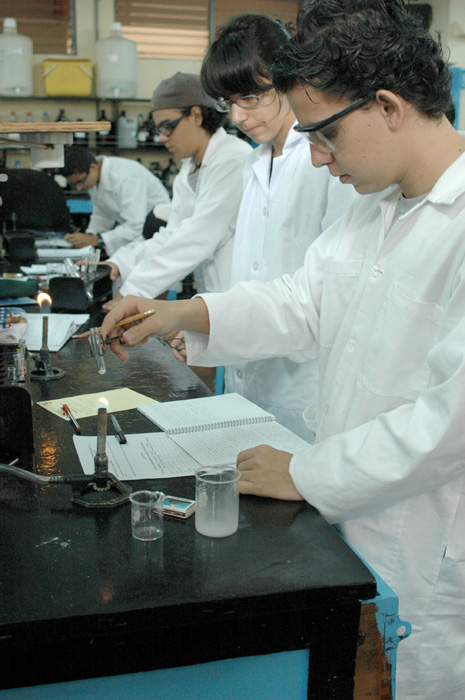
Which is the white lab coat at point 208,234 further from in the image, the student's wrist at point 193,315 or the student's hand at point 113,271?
the student's wrist at point 193,315

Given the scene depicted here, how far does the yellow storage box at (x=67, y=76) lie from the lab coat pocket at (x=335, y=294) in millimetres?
6327

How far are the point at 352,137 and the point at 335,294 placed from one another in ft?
1.23

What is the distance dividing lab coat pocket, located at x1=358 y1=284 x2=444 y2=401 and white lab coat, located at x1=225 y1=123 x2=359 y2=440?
737mm

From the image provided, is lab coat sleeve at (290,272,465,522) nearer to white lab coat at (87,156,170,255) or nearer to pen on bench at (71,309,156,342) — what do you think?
pen on bench at (71,309,156,342)

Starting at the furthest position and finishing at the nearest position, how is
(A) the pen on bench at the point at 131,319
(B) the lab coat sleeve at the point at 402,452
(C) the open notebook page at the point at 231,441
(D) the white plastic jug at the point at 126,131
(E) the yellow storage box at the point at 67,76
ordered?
(D) the white plastic jug at the point at 126,131
(E) the yellow storage box at the point at 67,76
(A) the pen on bench at the point at 131,319
(C) the open notebook page at the point at 231,441
(B) the lab coat sleeve at the point at 402,452

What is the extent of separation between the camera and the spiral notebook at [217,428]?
4.50 feet

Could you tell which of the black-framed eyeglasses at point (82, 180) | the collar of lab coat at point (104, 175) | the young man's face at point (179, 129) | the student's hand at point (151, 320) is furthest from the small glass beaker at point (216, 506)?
the collar of lab coat at point (104, 175)

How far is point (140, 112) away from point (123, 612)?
729 cm

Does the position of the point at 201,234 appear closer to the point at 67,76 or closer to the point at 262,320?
the point at 262,320

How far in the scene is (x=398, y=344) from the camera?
46.2 inches

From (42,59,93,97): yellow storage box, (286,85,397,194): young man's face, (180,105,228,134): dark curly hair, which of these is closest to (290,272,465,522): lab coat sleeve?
(286,85,397,194): young man's face

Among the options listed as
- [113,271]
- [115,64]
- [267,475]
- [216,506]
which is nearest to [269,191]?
[267,475]

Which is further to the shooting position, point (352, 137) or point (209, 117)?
point (209, 117)

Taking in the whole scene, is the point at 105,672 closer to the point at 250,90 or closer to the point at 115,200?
the point at 250,90
